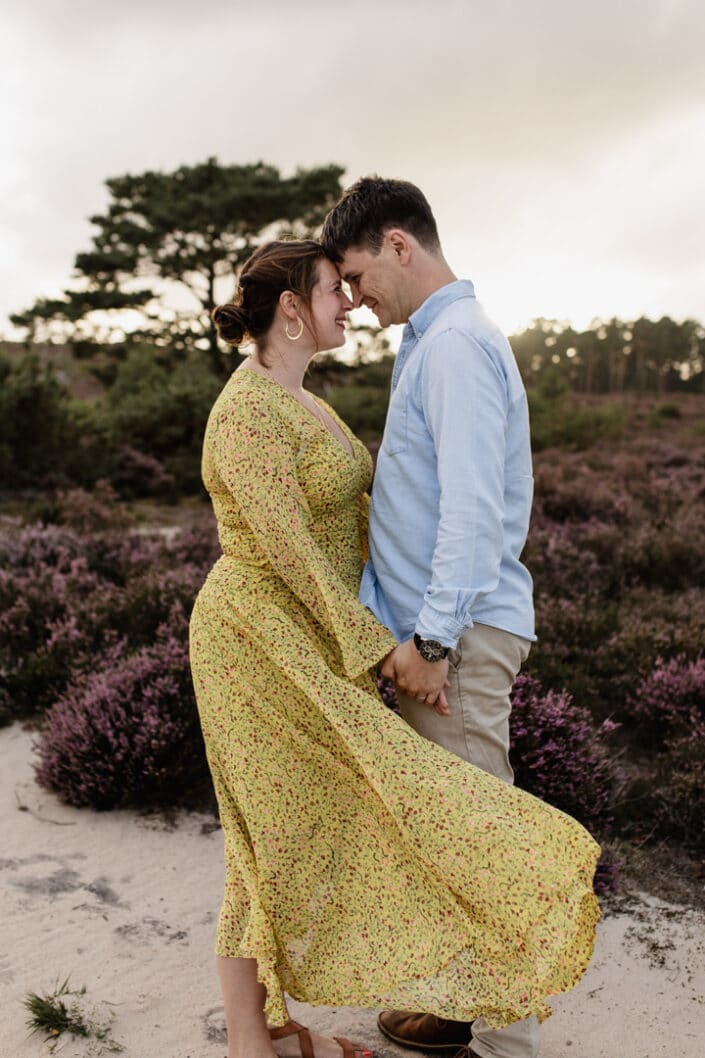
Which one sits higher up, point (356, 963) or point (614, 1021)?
point (356, 963)

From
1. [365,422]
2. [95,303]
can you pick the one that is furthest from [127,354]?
[365,422]

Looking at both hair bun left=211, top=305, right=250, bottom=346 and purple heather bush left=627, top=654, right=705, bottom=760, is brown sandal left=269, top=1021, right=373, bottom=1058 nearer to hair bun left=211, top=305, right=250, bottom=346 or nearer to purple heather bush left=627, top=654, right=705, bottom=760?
hair bun left=211, top=305, right=250, bottom=346

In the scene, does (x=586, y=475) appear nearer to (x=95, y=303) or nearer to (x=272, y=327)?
(x=272, y=327)

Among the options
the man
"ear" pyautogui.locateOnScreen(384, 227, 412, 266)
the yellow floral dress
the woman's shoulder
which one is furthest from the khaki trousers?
"ear" pyautogui.locateOnScreen(384, 227, 412, 266)

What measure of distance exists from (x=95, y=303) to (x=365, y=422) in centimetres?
824

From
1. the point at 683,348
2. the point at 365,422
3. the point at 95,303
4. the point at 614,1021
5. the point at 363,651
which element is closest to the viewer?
the point at 363,651

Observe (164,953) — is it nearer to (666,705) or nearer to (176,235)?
(666,705)

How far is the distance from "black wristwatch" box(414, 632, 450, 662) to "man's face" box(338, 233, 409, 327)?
0.94 m

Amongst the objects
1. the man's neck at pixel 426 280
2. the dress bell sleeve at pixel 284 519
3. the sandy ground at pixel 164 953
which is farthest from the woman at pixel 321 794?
the sandy ground at pixel 164 953

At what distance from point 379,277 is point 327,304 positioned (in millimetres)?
164

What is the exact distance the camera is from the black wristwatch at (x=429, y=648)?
2.25 m

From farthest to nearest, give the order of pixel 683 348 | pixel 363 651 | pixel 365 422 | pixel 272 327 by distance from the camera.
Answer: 1. pixel 683 348
2. pixel 365 422
3. pixel 272 327
4. pixel 363 651

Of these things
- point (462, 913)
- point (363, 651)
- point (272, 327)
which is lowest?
point (462, 913)

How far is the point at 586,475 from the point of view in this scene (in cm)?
1320
